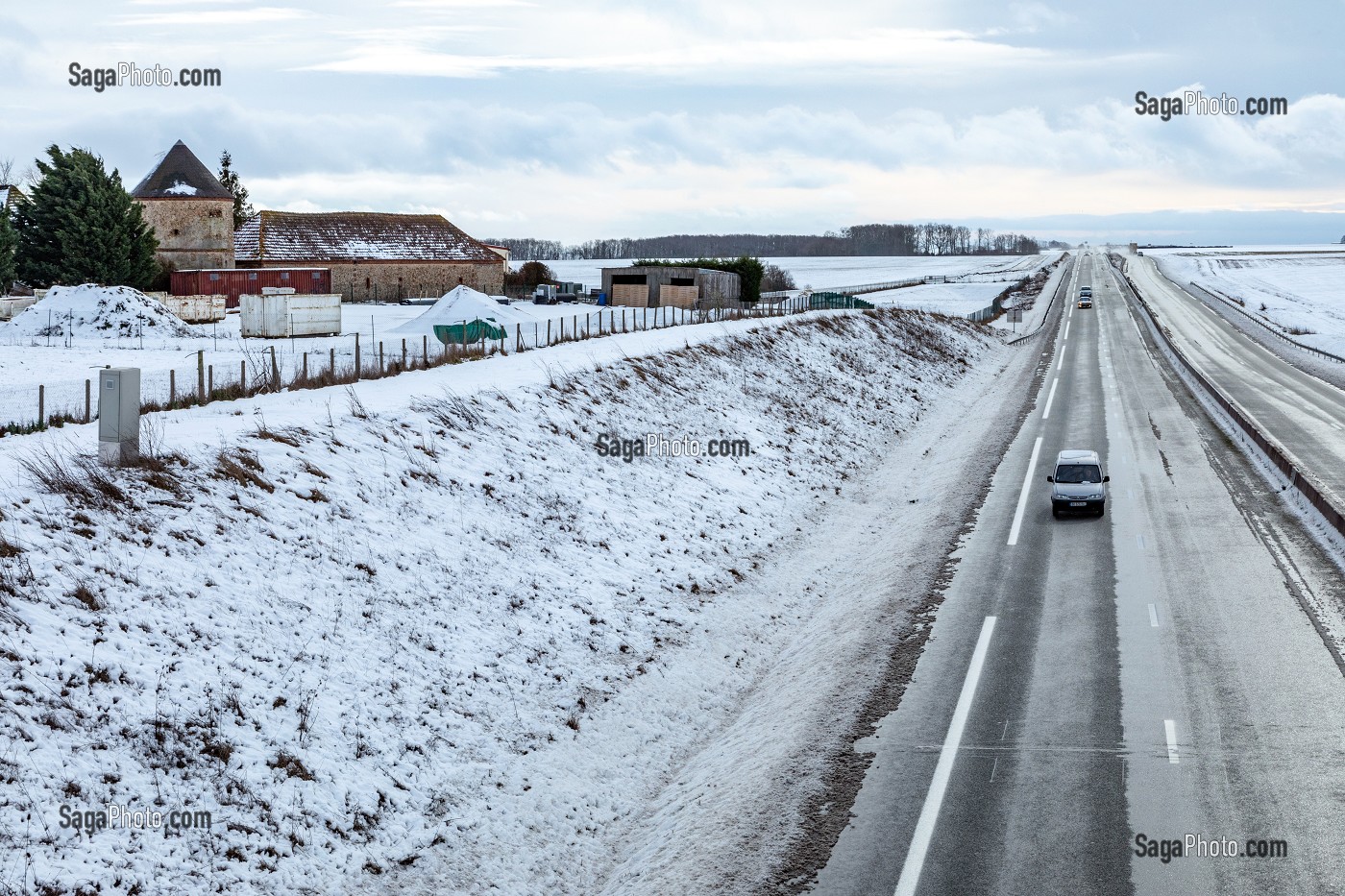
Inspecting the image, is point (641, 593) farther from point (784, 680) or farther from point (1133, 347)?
point (1133, 347)

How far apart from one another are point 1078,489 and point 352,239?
233 ft

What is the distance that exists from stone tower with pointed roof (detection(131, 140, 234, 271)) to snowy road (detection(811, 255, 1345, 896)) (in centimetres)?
6730

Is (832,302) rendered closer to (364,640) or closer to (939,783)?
(364,640)

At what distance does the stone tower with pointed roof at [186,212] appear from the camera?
76375 mm

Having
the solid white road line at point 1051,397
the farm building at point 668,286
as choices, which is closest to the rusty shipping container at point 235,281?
the farm building at point 668,286

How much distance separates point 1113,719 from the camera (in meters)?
14.5

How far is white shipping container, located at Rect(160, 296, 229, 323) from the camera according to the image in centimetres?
6378

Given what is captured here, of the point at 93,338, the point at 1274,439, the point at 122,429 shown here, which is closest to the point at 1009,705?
the point at 122,429

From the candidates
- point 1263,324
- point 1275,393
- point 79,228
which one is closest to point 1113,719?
point 1275,393

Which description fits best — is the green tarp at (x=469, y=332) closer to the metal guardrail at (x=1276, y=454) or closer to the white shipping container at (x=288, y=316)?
the white shipping container at (x=288, y=316)

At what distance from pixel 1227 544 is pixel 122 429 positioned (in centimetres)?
2183

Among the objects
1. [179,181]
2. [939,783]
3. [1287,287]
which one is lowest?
[939,783]

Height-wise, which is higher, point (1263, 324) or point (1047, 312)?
point (1047, 312)

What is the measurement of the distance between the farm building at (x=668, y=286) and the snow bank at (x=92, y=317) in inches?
1446
